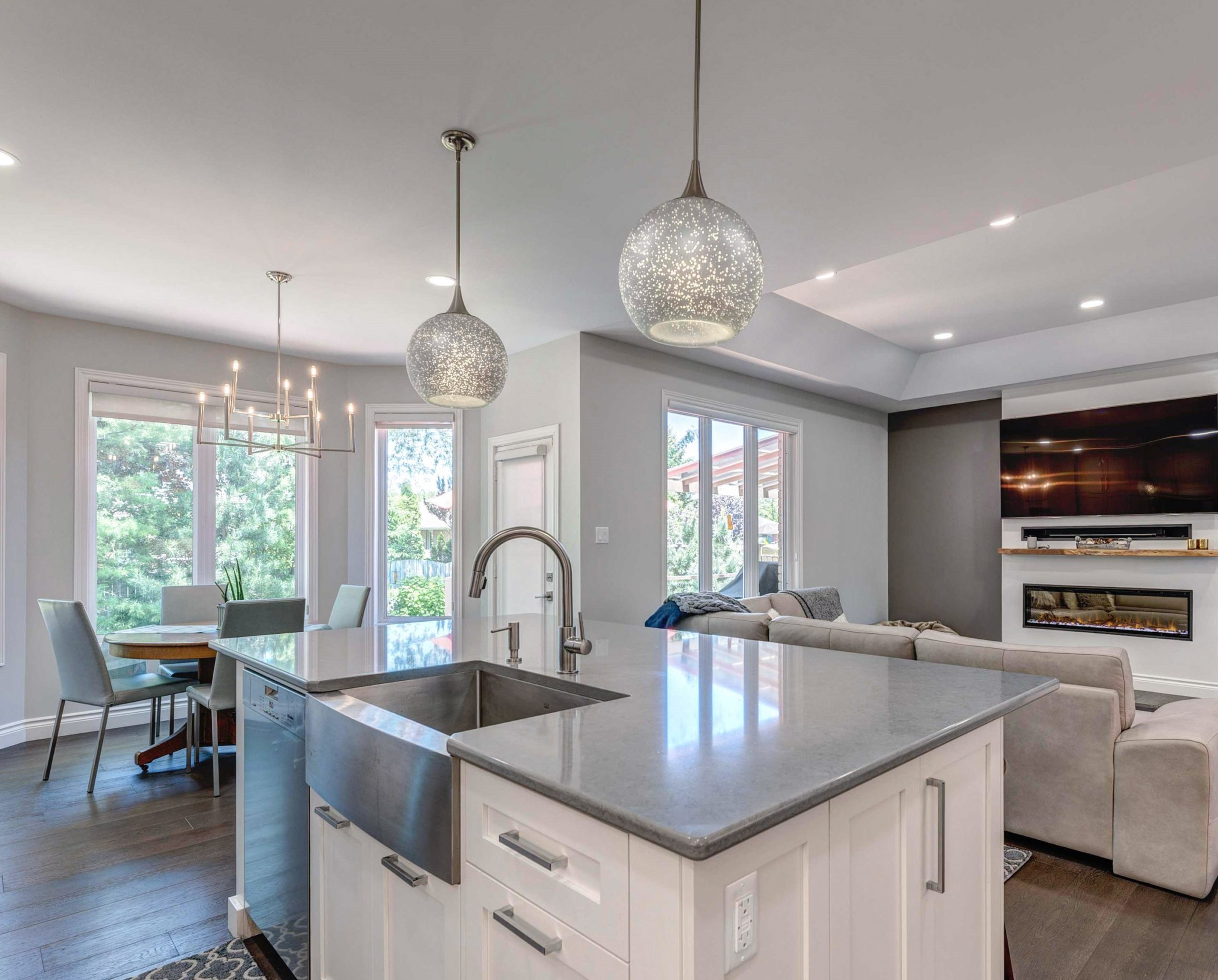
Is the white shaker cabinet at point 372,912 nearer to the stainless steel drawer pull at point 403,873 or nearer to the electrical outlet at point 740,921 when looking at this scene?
the stainless steel drawer pull at point 403,873

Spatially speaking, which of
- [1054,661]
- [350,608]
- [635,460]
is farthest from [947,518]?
[350,608]

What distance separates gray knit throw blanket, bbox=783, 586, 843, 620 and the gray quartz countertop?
3.20 metres

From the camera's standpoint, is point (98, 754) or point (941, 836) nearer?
point (941, 836)

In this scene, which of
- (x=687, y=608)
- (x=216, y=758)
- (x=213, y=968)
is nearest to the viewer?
(x=213, y=968)

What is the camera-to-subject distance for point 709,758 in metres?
1.07

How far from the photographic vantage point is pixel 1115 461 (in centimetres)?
565

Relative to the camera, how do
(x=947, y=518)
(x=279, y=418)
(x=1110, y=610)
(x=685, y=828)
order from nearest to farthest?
(x=685, y=828), (x=279, y=418), (x=1110, y=610), (x=947, y=518)

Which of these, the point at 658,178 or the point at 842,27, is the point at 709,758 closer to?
the point at 842,27

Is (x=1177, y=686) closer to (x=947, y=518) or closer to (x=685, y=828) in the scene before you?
(x=947, y=518)

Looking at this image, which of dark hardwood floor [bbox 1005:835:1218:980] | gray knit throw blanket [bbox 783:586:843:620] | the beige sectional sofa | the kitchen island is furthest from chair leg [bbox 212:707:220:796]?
gray knit throw blanket [bbox 783:586:843:620]

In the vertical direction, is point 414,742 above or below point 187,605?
above

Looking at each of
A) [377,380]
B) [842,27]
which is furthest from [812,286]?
[377,380]

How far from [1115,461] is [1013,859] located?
419 cm

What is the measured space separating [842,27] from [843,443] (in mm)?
5317
